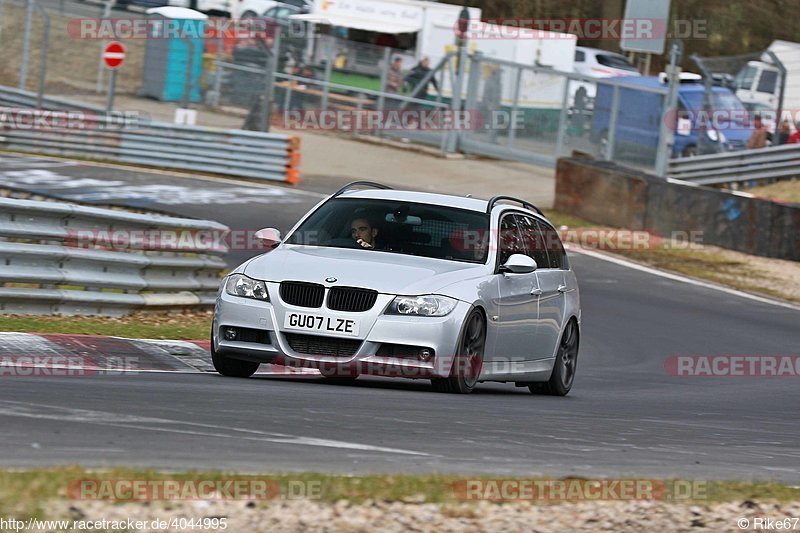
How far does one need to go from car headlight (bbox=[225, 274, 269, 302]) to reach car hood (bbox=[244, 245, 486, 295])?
51mm

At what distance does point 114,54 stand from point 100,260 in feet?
61.2

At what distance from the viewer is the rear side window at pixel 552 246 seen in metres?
11.9

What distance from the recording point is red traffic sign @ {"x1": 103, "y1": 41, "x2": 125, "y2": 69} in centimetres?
3078

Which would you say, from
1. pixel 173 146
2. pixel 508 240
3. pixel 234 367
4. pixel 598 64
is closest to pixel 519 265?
pixel 508 240

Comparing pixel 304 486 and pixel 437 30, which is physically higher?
pixel 437 30

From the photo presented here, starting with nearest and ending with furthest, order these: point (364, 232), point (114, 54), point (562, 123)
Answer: point (364, 232) < point (114, 54) < point (562, 123)

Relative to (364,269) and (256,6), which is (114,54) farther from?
(364,269)

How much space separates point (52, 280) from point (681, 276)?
12.4 meters

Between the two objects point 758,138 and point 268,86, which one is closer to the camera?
point 268,86

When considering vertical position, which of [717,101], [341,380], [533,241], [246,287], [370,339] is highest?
[717,101]

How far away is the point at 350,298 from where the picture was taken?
9445 mm

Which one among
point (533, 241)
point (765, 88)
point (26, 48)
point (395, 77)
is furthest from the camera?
point (395, 77)

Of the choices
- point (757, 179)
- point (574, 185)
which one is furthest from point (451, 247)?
point (757, 179)

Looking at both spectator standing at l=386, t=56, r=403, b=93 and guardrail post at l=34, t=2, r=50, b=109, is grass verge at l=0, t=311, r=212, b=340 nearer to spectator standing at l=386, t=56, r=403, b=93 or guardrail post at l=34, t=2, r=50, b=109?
guardrail post at l=34, t=2, r=50, b=109
